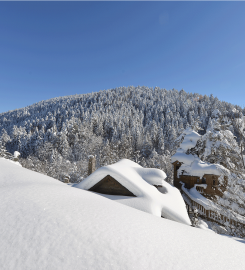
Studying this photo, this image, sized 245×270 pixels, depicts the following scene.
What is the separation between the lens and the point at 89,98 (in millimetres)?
151125

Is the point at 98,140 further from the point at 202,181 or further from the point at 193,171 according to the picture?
the point at 202,181

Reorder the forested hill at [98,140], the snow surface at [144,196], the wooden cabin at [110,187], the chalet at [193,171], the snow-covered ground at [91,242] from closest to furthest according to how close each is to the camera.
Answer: the snow-covered ground at [91,242]
the snow surface at [144,196]
the wooden cabin at [110,187]
the chalet at [193,171]
the forested hill at [98,140]

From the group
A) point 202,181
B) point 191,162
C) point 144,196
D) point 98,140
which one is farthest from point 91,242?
point 98,140

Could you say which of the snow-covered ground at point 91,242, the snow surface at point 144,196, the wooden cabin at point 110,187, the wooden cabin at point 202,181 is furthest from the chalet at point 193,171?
the snow-covered ground at point 91,242

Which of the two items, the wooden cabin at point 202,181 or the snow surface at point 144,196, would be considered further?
the wooden cabin at point 202,181

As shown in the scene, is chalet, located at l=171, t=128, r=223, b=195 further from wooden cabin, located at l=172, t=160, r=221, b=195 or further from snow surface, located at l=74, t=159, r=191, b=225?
snow surface, located at l=74, t=159, r=191, b=225

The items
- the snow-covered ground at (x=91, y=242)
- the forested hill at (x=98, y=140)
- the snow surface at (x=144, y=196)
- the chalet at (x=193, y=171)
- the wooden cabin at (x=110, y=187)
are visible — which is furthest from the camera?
the forested hill at (x=98, y=140)

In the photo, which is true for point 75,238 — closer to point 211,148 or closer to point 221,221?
point 221,221

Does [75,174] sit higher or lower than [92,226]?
lower

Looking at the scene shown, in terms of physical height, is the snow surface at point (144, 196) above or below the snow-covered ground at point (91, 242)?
below

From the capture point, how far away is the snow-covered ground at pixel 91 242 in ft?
5.22

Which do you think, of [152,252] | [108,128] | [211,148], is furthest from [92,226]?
[108,128]

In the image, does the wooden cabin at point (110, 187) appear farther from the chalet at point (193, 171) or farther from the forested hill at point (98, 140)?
the chalet at point (193, 171)

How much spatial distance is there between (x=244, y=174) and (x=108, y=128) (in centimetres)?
7411
